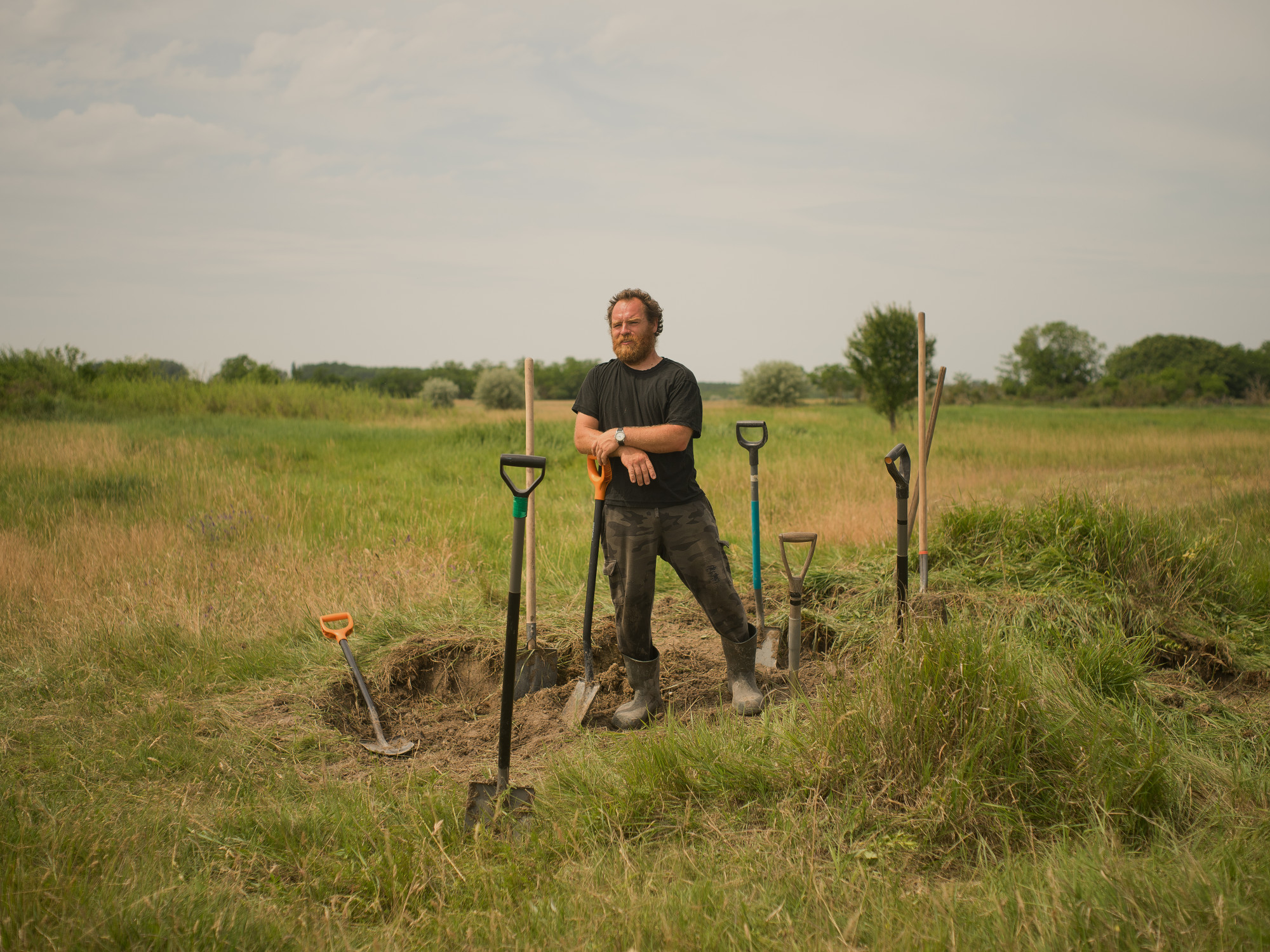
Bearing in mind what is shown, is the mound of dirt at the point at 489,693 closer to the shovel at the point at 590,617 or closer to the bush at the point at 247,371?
the shovel at the point at 590,617

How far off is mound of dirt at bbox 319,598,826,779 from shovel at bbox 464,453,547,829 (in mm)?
488

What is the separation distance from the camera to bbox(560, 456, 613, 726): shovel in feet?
12.6

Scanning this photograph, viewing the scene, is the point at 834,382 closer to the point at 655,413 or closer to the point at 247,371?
the point at 247,371

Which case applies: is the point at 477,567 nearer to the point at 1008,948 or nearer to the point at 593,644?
the point at 593,644

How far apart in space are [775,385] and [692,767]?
5541 cm

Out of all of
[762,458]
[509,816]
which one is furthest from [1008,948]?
[762,458]

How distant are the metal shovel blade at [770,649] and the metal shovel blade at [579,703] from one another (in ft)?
3.76

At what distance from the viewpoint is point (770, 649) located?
15.7ft

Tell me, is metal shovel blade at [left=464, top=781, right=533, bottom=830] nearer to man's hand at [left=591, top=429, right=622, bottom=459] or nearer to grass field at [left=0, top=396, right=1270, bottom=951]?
grass field at [left=0, top=396, right=1270, bottom=951]

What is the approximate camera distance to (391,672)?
471cm

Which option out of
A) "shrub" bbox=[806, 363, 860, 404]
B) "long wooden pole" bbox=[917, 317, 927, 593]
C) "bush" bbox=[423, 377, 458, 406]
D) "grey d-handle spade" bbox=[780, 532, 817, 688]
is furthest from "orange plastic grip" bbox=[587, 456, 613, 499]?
"shrub" bbox=[806, 363, 860, 404]

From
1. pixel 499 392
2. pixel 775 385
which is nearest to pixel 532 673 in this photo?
pixel 499 392

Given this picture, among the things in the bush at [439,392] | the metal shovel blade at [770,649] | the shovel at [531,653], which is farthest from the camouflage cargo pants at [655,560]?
the bush at [439,392]

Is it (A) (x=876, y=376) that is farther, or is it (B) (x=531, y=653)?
(A) (x=876, y=376)
